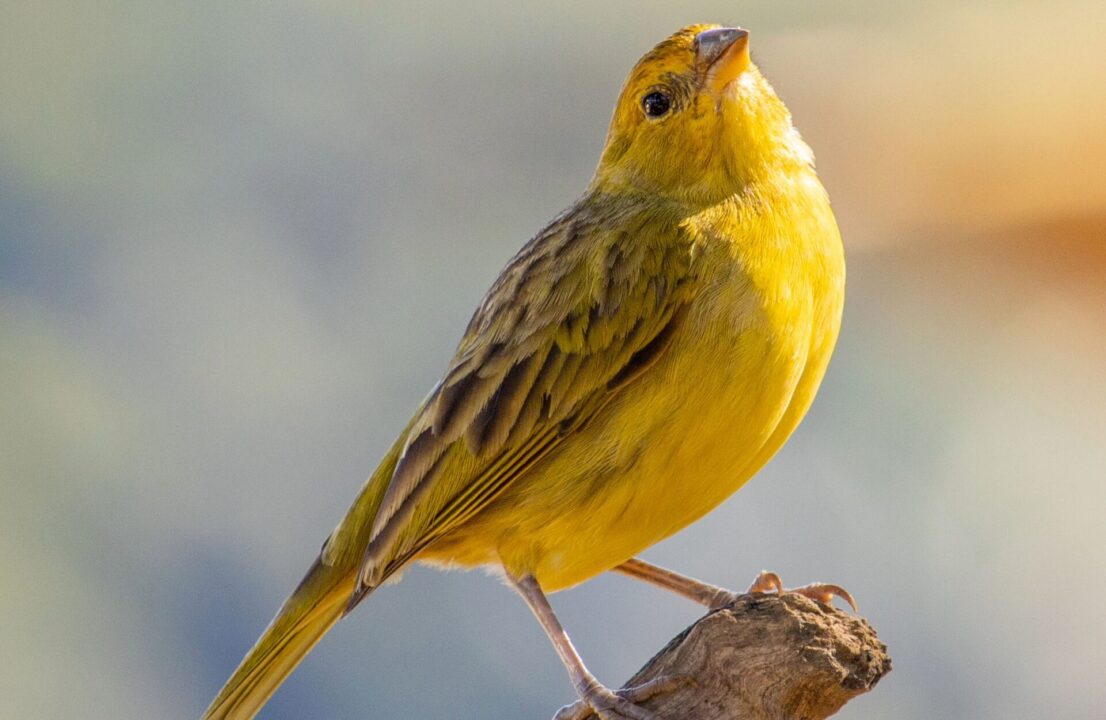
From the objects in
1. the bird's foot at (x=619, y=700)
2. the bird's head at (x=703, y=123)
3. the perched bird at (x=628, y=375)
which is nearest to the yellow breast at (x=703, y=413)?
the perched bird at (x=628, y=375)

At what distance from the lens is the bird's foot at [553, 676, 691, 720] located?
2.86m

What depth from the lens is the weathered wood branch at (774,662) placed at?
8.90 ft

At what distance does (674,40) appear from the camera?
348 cm

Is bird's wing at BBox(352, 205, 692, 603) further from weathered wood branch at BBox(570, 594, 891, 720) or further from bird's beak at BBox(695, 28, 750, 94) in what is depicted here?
weathered wood branch at BBox(570, 594, 891, 720)

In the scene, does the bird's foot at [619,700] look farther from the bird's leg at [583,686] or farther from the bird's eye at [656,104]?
the bird's eye at [656,104]

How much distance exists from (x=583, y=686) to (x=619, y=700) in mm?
128

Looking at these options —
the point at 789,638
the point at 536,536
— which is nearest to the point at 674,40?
the point at 536,536

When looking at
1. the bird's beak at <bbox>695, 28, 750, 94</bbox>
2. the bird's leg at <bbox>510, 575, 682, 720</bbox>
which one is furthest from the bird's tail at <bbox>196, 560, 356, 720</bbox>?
the bird's beak at <bbox>695, 28, 750, 94</bbox>

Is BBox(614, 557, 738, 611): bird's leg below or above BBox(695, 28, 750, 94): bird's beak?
below

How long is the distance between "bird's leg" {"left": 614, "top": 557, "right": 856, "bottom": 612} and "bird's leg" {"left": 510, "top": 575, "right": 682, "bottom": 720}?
0.45m

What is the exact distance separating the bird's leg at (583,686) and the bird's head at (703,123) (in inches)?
41.7

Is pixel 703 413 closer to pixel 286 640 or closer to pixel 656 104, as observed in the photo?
pixel 656 104

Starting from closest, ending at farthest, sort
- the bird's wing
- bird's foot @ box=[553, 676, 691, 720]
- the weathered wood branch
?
1. the weathered wood branch
2. bird's foot @ box=[553, 676, 691, 720]
3. the bird's wing

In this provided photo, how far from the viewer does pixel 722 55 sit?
3357 millimetres
